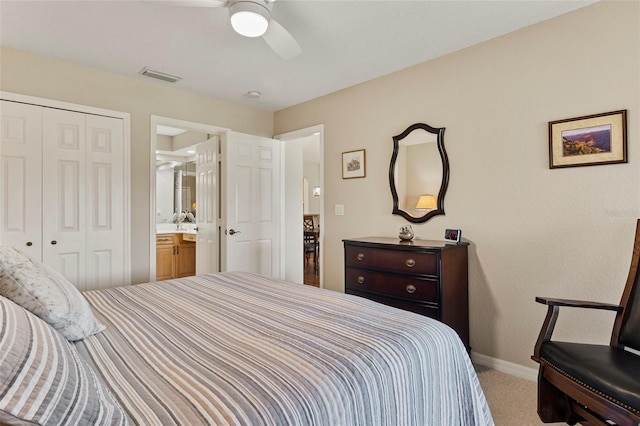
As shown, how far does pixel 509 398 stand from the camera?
214 centimetres

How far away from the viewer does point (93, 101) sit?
314 centimetres

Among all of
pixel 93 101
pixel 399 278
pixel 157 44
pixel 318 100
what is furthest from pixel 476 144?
pixel 93 101

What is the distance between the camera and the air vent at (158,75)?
3167mm

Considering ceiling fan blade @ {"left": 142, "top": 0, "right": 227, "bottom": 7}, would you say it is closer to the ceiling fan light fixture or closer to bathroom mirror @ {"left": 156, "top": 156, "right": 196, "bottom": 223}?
the ceiling fan light fixture

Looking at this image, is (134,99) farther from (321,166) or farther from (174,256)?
(174,256)

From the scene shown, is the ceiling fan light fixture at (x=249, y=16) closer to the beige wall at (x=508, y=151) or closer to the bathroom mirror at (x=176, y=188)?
the beige wall at (x=508, y=151)

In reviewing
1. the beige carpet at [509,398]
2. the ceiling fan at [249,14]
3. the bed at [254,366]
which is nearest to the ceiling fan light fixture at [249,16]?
the ceiling fan at [249,14]

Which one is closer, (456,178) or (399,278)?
(399,278)

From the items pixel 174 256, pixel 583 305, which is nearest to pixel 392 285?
pixel 583 305

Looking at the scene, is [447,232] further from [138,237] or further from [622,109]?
[138,237]

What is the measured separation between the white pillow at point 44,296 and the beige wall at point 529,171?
100 inches

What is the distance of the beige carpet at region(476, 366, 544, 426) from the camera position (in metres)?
1.91

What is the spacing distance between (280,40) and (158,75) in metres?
1.74

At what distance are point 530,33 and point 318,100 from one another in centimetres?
216
